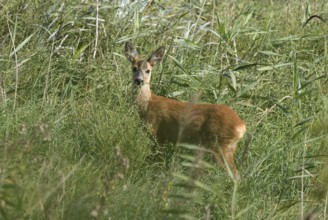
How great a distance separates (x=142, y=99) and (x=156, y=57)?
427mm

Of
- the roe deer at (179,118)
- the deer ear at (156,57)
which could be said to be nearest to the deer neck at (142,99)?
the roe deer at (179,118)

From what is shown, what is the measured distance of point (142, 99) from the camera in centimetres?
710

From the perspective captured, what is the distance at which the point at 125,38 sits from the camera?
7.63 metres

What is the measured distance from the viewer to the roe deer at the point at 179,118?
644 centimetres

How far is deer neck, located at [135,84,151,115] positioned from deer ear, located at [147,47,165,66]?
1.01ft

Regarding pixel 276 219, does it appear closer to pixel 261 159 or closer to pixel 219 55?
pixel 261 159

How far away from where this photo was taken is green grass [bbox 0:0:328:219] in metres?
4.85

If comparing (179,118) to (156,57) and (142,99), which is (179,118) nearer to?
(142,99)

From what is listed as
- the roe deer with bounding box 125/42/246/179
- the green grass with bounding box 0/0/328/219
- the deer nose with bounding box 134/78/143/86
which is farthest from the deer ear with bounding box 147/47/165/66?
the deer nose with bounding box 134/78/143/86

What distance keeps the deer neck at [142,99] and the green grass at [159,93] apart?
94mm

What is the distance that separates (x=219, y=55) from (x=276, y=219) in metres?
2.71

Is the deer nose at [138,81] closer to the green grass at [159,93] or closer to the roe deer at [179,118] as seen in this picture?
the roe deer at [179,118]

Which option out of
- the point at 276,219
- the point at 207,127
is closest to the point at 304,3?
the point at 207,127

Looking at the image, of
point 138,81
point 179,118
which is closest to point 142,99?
point 138,81
